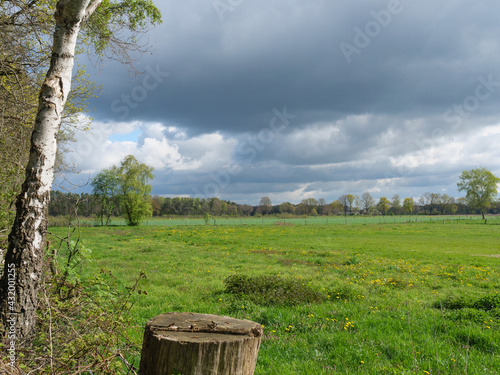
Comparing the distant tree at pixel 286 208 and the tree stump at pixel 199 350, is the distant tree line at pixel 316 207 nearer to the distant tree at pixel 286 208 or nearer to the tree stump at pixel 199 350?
the distant tree at pixel 286 208

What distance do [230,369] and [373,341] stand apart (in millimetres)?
4207

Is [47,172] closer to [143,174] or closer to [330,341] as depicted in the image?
[330,341]

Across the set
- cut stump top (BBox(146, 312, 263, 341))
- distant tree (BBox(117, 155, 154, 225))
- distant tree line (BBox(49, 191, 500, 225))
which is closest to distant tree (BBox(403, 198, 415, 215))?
distant tree line (BBox(49, 191, 500, 225))

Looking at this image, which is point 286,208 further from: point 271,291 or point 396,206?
point 271,291

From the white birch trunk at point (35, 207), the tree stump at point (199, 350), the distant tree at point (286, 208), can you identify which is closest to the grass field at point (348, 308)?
the tree stump at point (199, 350)

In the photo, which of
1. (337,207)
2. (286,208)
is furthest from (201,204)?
(337,207)

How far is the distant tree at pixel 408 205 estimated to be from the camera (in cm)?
14212

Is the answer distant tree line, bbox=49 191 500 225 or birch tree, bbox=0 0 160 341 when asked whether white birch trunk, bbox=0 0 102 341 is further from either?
distant tree line, bbox=49 191 500 225

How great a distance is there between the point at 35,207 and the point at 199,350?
2.44 meters

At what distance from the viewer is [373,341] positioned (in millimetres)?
5805

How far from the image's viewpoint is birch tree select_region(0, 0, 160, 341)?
335 cm

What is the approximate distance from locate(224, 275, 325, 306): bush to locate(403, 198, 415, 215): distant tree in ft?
492

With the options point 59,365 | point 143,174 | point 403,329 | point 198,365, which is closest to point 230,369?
point 198,365

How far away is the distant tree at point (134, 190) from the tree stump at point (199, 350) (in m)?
59.6
